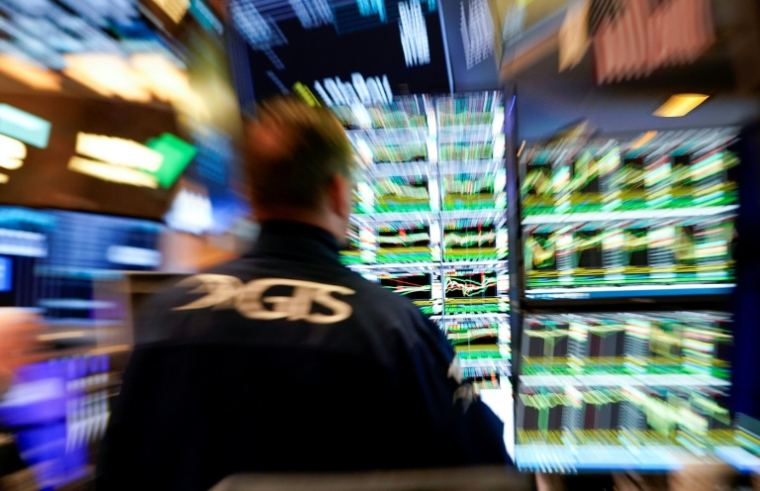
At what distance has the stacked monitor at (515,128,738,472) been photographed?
47.5 inches

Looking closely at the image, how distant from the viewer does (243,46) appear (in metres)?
1.76

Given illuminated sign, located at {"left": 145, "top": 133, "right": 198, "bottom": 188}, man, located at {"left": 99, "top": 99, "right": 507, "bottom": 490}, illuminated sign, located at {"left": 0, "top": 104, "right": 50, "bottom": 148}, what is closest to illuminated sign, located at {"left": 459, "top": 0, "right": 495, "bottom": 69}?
man, located at {"left": 99, "top": 99, "right": 507, "bottom": 490}

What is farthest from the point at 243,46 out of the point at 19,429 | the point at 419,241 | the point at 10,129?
the point at 19,429

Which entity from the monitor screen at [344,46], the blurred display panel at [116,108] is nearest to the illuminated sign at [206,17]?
the blurred display panel at [116,108]

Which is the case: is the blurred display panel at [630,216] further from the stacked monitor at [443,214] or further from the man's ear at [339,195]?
the man's ear at [339,195]

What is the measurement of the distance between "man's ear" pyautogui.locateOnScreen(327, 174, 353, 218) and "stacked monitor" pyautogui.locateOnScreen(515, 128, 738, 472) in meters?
0.49

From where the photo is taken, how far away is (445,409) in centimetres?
93

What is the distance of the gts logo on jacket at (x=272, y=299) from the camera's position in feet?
3.05

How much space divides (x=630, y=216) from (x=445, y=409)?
761mm

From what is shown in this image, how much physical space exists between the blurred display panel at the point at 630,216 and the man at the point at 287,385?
19.4 inches

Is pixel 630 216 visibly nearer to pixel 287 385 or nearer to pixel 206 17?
pixel 287 385

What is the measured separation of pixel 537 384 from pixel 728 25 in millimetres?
1056

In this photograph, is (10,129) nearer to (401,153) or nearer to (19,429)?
(19,429)

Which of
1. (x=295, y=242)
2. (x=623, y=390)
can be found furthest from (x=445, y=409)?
(x=623, y=390)
